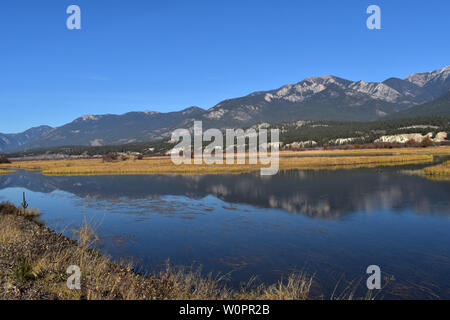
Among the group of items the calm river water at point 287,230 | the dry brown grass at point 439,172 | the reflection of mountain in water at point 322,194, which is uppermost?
the dry brown grass at point 439,172

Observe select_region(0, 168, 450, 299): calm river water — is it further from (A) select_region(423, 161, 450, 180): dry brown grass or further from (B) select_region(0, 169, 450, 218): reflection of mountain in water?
(A) select_region(423, 161, 450, 180): dry brown grass

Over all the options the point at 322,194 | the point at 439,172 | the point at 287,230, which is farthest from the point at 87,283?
Result: the point at 439,172

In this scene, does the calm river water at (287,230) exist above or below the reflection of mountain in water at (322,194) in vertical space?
below

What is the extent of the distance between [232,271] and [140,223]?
1191 centimetres

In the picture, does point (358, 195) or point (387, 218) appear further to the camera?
point (358, 195)

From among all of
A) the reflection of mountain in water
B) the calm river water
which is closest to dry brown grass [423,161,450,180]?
the reflection of mountain in water

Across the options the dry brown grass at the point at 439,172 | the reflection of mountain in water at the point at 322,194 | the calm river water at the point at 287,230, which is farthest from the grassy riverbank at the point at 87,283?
the dry brown grass at the point at 439,172

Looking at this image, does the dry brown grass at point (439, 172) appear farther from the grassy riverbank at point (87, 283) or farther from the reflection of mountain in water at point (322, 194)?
the grassy riverbank at point (87, 283)

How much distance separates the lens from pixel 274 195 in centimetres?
3472

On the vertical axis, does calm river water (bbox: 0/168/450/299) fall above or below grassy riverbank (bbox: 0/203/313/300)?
below

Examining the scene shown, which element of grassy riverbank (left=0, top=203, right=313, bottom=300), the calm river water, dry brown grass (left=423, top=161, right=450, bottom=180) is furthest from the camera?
dry brown grass (left=423, top=161, right=450, bottom=180)
